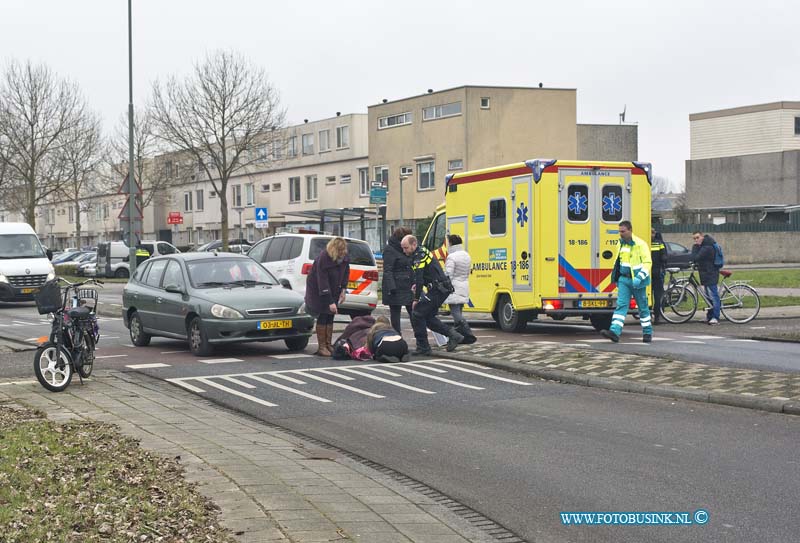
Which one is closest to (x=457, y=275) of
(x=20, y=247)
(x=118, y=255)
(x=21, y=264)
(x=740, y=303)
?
(x=740, y=303)

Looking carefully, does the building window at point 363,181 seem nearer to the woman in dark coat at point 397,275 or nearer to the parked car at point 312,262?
the parked car at point 312,262

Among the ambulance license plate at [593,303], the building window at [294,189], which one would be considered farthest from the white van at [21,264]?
the building window at [294,189]

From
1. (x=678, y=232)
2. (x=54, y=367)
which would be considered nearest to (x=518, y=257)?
(x=54, y=367)

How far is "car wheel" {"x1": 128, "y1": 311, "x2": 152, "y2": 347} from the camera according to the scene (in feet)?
52.5

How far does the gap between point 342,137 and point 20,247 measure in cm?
3953

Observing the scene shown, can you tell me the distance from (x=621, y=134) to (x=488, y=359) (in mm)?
51287

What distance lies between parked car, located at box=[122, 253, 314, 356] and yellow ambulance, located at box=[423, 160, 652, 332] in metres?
4.23

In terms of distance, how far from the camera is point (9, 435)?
743 cm

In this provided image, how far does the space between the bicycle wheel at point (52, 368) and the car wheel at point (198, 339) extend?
11.3 feet

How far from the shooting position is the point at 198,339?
14367 millimetres

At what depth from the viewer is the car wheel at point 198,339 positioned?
14.2 metres

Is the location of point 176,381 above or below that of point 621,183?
below

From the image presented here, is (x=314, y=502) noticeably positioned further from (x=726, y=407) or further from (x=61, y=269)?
(x=61, y=269)

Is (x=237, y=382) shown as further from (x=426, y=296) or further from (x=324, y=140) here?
(x=324, y=140)
